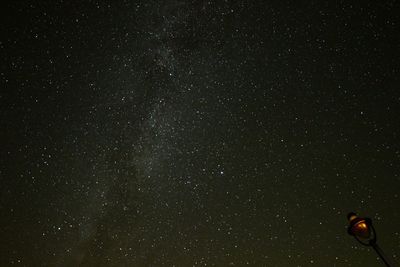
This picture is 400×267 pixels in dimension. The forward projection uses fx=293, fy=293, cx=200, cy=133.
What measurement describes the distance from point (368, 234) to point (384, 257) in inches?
15.7

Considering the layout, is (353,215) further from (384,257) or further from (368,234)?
(384,257)

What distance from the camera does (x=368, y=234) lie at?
11.0 ft

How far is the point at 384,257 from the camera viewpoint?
345 centimetres

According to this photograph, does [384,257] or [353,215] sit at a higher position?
[353,215]

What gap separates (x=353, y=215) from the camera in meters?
3.46

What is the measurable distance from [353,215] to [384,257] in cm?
61

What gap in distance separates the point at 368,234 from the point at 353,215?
25 centimetres

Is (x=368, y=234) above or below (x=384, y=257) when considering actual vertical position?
above

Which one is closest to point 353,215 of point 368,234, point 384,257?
point 368,234
